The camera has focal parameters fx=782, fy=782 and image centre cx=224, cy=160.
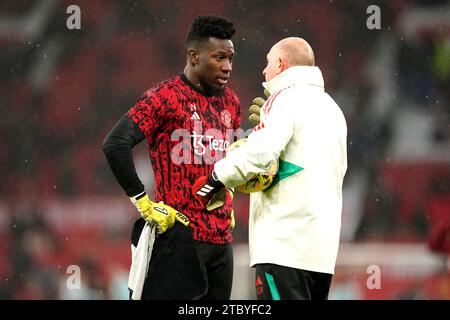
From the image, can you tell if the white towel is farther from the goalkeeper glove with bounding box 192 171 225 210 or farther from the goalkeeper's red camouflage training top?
the goalkeeper glove with bounding box 192 171 225 210

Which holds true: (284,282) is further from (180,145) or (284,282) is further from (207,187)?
(180,145)

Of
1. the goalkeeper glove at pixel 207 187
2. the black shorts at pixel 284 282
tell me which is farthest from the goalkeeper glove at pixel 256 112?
the black shorts at pixel 284 282

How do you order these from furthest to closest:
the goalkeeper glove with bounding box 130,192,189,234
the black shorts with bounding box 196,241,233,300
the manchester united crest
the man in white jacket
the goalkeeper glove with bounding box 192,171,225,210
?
the manchester united crest, the black shorts with bounding box 196,241,233,300, the goalkeeper glove with bounding box 130,192,189,234, the goalkeeper glove with bounding box 192,171,225,210, the man in white jacket

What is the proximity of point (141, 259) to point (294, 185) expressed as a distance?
0.69 meters

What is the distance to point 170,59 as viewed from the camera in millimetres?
5195

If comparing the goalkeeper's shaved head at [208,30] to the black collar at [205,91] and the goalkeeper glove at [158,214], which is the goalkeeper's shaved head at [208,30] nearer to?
the black collar at [205,91]

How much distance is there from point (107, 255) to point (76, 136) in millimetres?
811

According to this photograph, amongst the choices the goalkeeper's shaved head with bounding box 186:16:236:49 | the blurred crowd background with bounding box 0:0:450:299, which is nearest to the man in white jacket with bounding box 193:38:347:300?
the goalkeeper's shaved head with bounding box 186:16:236:49

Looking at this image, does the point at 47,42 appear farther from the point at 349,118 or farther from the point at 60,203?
the point at 349,118

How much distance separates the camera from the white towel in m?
2.94

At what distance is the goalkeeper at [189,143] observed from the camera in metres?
2.92

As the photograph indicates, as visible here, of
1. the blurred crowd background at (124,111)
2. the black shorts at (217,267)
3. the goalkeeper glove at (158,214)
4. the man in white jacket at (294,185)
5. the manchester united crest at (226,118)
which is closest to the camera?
the man in white jacket at (294,185)

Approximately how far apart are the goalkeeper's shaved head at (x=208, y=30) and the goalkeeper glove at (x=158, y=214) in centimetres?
65

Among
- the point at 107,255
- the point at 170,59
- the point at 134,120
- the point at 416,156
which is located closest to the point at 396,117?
the point at 416,156
